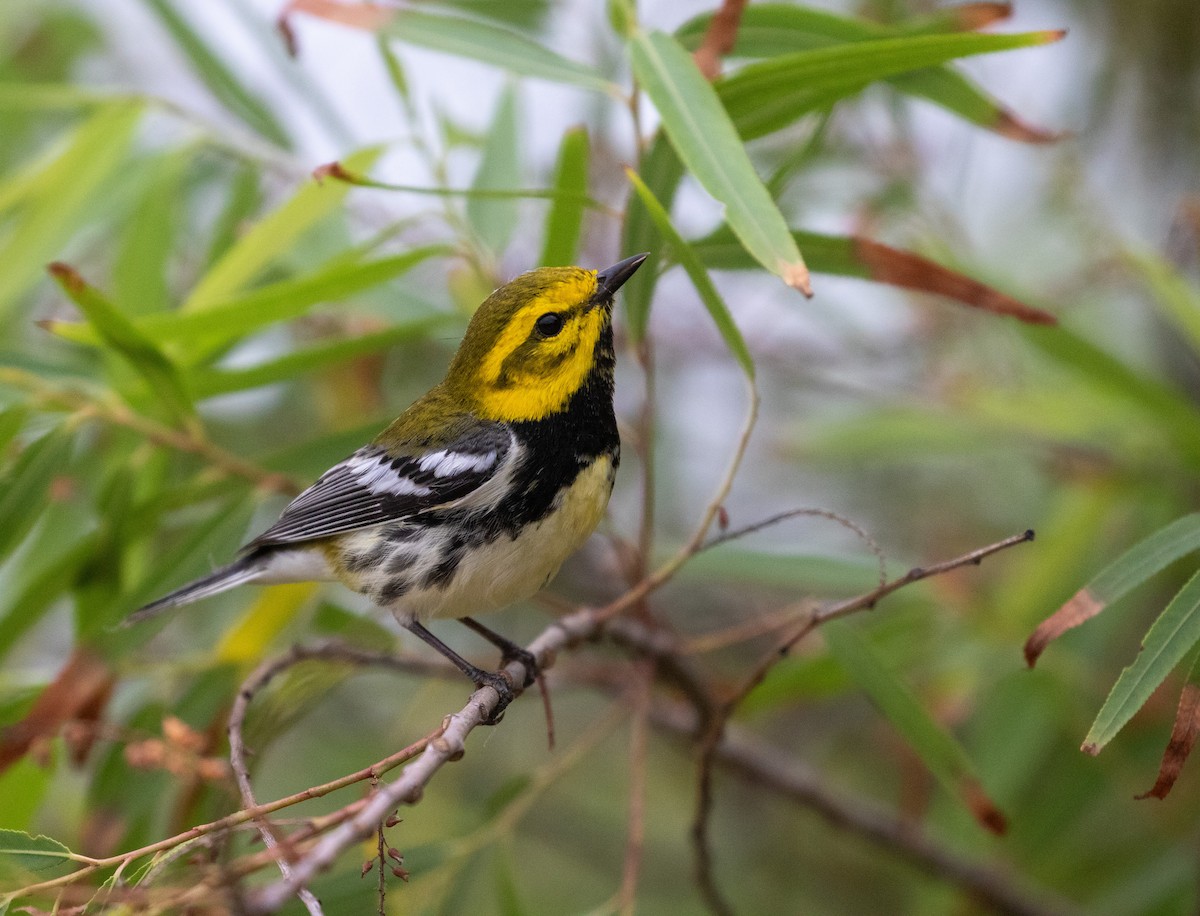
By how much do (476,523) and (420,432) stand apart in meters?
0.25

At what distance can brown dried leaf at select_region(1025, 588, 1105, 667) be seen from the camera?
1.44 meters

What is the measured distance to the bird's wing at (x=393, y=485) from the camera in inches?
79.4

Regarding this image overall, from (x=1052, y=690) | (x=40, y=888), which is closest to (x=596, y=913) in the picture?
(x=40, y=888)

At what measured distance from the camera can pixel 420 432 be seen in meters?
2.15

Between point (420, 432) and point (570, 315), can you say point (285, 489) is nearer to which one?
point (420, 432)

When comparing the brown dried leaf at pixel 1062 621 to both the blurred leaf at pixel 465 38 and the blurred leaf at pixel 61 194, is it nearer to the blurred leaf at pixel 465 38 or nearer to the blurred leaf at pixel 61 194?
the blurred leaf at pixel 465 38

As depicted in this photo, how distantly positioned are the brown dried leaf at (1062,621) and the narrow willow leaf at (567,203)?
851 mm

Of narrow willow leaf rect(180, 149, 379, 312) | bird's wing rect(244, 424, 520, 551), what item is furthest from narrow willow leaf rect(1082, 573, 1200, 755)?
narrow willow leaf rect(180, 149, 379, 312)

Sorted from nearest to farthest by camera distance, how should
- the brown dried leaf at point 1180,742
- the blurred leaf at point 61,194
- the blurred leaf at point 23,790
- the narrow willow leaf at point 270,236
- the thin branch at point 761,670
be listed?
1. the brown dried leaf at point 1180,742
2. the thin branch at point 761,670
3. the blurred leaf at point 23,790
4. the narrow willow leaf at point 270,236
5. the blurred leaf at point 61,194

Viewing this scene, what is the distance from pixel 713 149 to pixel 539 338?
0.60 meters

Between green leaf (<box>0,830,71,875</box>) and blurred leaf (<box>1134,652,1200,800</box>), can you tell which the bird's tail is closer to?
green leaf (<box>0,830,71,875</box>)

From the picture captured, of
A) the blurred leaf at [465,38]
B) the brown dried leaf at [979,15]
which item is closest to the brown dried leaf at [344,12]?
the blurred leaf at [465,38]

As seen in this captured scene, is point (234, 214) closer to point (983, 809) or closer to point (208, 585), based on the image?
point (208, 585)

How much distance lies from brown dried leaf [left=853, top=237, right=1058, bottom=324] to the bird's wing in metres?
0.66
